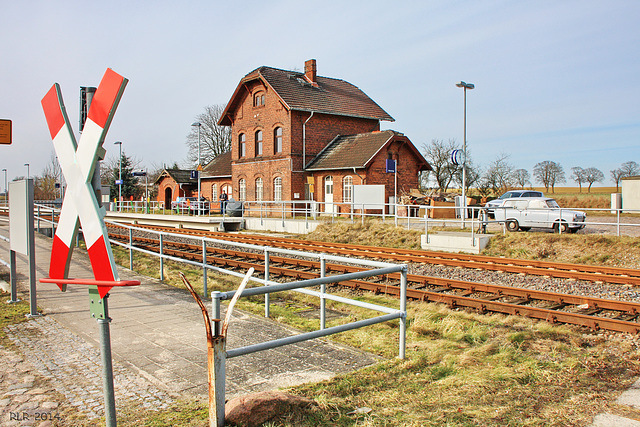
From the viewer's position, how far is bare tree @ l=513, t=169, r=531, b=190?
5916 cm

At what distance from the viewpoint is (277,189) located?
119 feet

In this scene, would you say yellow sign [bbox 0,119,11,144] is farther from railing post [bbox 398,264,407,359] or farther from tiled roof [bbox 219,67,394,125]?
tiled roof [bbox 219,67,394,125]

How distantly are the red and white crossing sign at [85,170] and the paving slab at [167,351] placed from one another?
1870 mm

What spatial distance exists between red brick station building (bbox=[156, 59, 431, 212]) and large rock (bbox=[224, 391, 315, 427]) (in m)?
27.8

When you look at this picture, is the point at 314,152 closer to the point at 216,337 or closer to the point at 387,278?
the point at 387,278

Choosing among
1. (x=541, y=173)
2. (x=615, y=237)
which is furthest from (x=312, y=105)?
(x=541, y=173)

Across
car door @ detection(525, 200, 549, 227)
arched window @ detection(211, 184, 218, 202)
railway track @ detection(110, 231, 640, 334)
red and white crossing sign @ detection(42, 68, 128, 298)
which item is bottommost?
railway track @ detection(110, 231, 640, 334)

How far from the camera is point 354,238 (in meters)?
21.0

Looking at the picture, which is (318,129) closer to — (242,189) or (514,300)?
(242,189)

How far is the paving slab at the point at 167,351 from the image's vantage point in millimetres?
4621

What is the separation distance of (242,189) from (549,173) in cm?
5292

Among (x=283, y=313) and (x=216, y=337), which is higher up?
(x=216, y=337)

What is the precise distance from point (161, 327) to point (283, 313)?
6.90 ft

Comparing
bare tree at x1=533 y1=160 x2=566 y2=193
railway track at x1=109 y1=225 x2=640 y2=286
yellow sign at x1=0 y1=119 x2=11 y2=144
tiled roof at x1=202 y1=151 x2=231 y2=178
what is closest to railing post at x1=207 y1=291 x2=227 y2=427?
yellow sign at x1=0 y1=119 x2=11 y2=144
